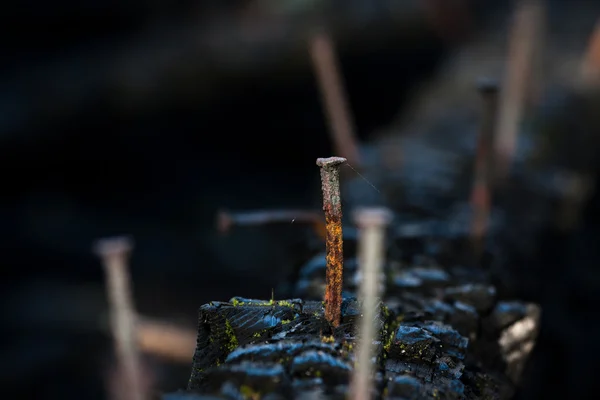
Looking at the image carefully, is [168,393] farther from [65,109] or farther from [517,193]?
[65,109]

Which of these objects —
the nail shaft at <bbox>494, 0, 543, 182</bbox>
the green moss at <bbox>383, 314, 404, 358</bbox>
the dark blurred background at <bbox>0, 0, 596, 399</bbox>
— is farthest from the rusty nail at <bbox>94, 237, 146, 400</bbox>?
the nail shaft at <bbox>494, 0, 543, 182</bbox>

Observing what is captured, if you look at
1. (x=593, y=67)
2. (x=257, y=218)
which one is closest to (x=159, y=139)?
(x=257, y=218)

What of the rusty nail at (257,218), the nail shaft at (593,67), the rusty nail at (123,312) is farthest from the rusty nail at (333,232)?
the nail shaft at (593,67)

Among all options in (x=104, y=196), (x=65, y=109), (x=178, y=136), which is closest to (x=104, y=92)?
(x=65, y=109)

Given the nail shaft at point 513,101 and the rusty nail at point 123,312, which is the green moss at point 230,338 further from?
the nail shaft at point 513,101

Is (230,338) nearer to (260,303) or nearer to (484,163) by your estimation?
(260,303)
